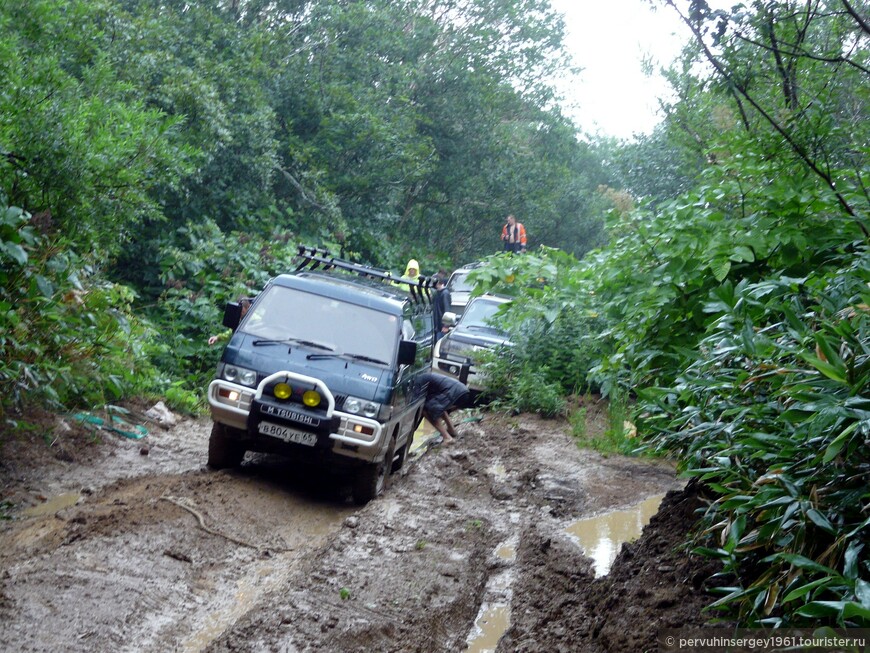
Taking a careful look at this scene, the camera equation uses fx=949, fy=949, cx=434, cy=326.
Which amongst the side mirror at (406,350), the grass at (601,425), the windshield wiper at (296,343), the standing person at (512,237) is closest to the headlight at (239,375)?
the windshield wiper at (296,343)

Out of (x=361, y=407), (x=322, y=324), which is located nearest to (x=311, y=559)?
(x=361, y=407)

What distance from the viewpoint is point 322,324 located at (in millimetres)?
9273

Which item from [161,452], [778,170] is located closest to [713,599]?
[778,170]

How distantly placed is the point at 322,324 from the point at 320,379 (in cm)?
82

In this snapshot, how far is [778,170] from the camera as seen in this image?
6500mm

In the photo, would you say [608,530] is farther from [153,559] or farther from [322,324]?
[153,559]

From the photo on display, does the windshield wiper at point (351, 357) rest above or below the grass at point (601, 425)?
above

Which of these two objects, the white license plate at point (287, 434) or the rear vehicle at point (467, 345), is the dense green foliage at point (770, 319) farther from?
the rear vehicle at point (467, 345)

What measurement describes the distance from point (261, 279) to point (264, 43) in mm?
8534

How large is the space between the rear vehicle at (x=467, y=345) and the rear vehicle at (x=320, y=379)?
6.11 meters

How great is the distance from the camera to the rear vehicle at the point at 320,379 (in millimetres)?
8469

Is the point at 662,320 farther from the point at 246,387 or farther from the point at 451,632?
the point at 246,387

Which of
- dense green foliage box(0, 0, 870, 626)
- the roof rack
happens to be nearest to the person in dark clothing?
the roof rack

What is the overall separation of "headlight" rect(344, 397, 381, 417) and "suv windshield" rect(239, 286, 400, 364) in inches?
23.4
